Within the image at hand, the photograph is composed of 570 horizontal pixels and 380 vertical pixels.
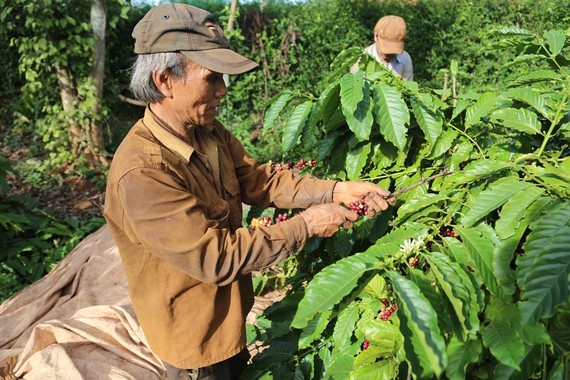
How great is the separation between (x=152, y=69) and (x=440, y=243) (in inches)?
43.8

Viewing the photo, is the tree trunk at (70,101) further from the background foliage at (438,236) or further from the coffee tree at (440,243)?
the coffee tree at (440,243)

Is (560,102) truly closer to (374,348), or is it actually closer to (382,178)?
(382,178)

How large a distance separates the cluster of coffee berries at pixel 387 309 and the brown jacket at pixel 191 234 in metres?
0.34

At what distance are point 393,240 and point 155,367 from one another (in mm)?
1975

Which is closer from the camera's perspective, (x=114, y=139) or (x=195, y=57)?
(x=195, y=57)

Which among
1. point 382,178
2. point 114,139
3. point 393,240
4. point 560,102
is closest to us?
point 393,240

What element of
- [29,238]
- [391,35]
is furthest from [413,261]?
[29,238]

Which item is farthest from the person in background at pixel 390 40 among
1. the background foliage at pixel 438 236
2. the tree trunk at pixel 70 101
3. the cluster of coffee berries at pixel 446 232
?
the tree trunk at pixel 70 101

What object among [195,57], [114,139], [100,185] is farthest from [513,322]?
[114,139]

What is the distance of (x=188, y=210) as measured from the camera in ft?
5.38

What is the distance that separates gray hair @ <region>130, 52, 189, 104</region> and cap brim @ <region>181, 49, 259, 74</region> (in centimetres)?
4

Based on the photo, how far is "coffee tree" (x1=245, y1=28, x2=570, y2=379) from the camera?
3.83 ft

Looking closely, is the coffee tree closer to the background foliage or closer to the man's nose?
the background foliage

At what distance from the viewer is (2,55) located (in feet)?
25.4
